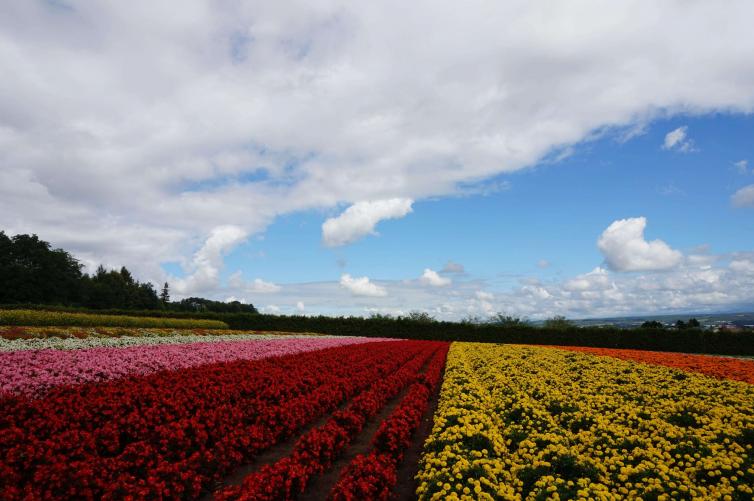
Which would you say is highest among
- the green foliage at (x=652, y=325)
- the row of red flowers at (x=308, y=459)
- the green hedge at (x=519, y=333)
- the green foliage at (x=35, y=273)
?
the green foliage at (x=35, y=273)

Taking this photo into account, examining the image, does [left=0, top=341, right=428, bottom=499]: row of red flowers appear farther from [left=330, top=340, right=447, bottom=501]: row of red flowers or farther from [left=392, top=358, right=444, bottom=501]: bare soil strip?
[left=392, top=358, right=444, bottom=501]: bare soil strip

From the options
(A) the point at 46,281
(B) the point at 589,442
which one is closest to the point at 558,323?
(B) the point at 589,442

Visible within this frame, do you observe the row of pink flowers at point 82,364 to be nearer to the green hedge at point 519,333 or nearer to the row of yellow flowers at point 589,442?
the row of yellow flowers at point 589,442

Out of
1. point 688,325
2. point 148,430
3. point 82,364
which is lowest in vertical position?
point 148,430

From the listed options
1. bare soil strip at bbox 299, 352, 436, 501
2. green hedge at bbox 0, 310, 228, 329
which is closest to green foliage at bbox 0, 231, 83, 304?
green hedge at bbox 0, 310, 228, 329

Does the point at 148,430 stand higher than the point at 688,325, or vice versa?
the point at 688,325

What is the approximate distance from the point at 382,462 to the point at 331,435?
4.50ft

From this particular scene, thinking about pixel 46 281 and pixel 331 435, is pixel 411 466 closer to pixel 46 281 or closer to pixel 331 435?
pixel 331 435

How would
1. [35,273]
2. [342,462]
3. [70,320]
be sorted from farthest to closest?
1. [35,273]
2. [70,320]
3. [342,462]

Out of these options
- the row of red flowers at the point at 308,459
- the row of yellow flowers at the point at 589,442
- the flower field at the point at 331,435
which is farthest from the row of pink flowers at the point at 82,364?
the row of yellow flowers at the point at 589,442

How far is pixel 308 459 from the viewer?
6.63m

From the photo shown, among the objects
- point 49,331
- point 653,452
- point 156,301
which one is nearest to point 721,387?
point 653,452

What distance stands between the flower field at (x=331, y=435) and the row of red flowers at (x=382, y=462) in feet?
0.10

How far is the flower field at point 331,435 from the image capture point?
5.43 meters
